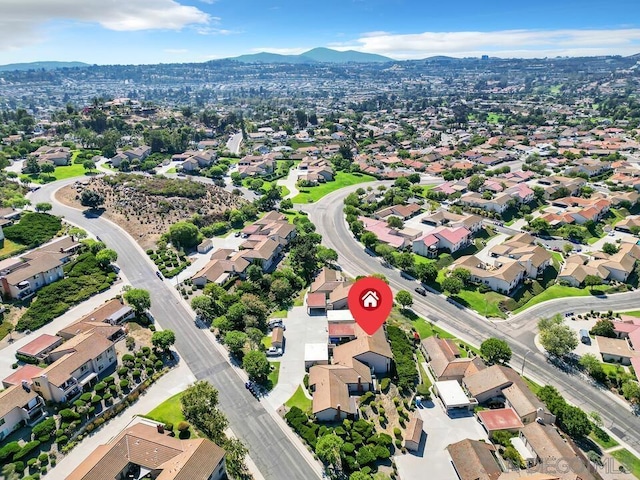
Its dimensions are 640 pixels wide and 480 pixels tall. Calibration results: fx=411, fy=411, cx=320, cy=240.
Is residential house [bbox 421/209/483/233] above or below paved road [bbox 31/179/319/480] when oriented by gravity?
above

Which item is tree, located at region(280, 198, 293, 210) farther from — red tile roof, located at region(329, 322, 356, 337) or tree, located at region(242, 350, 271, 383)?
tree, located at region(242, 350, 271, 383)

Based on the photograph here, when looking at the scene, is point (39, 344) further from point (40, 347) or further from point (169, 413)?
point (169, 413)

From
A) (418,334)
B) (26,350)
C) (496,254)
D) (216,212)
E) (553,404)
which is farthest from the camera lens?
(216,212)

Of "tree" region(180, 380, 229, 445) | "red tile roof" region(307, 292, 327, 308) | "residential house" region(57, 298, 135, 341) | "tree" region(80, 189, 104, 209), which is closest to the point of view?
"tree" region(180, 380, 229, 445)

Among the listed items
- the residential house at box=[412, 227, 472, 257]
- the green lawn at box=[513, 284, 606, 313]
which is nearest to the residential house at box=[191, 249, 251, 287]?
the residential house at box=[412, 227, 472, 257]

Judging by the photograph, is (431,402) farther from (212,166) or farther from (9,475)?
(212,166)

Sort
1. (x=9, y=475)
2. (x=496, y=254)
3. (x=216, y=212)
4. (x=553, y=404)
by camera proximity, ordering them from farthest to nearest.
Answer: (x=216, y=212), (x=496, y=254), (x=553, y=404), (x=9, y=475)

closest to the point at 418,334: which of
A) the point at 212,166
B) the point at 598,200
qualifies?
the point at 598,200
